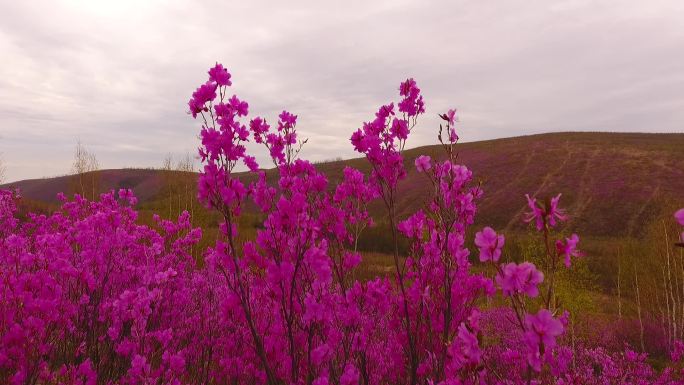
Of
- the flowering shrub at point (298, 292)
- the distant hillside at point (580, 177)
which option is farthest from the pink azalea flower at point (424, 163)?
the distant hillside at point (580, 177)

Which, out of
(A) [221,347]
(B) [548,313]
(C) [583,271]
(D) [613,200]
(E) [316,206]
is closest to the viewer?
(B) [548,313]

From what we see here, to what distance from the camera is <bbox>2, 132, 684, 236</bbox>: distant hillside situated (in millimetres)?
34000

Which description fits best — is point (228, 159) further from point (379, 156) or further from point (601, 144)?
point (601, 144)

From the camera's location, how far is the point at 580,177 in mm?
41844

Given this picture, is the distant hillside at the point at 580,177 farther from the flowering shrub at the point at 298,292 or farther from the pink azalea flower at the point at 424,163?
the pink azalea flower at the point at 424,163

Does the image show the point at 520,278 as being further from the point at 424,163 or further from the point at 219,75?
the point at 219,75

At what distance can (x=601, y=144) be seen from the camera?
5278 cm

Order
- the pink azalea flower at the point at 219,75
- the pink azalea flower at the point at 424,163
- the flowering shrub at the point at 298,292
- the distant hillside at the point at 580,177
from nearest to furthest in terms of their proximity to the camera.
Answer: the flowering shrub at the point at 298,292, the pink azalea flower at the point at 219,75, the pink azalea flower at the point at 424,163, the distant hillside at the point at 580,177

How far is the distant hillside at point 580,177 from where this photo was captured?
34.0 meters

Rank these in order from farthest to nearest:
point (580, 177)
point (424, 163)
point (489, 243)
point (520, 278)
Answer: point (580, 177) → point (424, 163) → point (489, 243) → point (520, 278)

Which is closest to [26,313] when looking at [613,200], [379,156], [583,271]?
[379,156]

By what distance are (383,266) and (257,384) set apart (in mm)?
18490

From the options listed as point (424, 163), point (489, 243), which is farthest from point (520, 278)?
point (424, 163)

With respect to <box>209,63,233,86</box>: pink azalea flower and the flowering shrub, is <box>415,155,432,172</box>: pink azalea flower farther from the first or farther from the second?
<box>209,63,233,86</box>: pink azalea flower
